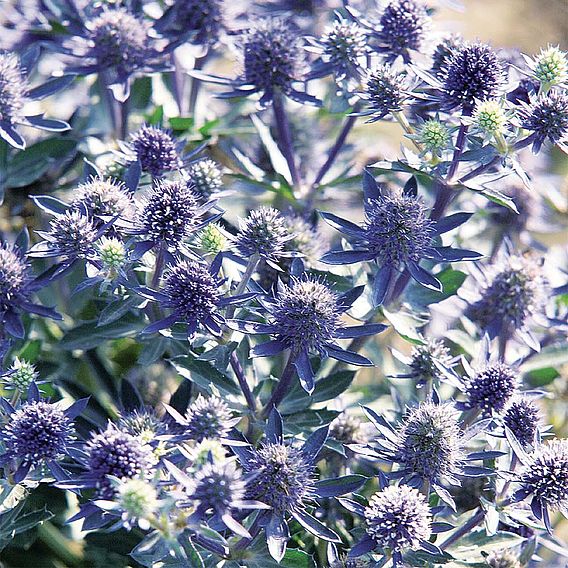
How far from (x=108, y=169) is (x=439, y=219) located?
0.75 m

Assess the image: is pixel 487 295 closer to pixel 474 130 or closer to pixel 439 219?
pixel 439 219

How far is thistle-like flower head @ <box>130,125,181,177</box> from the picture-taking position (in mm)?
1789

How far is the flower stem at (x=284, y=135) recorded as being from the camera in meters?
2.02

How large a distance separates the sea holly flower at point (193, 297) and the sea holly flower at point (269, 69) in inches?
23.0

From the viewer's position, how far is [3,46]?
2.48 meters

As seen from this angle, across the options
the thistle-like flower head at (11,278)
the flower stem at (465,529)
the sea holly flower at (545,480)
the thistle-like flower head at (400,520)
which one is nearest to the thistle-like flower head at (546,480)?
the sea holly flower at (545,480)

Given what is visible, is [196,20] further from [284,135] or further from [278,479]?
[278,479]

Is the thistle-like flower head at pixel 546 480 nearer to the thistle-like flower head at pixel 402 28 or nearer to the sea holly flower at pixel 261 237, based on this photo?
the sea holly flower at pixel 261 237

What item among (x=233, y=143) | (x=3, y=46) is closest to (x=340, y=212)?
(x=233, y=143)

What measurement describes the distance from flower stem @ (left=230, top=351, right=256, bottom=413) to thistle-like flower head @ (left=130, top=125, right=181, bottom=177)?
0.44 m

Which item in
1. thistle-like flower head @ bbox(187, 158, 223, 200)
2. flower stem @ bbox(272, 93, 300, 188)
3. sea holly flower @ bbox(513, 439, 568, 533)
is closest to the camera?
sea holly flower @ bbox(513, 439, 568, 533)

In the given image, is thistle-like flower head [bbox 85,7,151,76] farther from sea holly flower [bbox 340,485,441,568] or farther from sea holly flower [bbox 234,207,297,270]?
sea holly flower [bbox 340,485,441,568]

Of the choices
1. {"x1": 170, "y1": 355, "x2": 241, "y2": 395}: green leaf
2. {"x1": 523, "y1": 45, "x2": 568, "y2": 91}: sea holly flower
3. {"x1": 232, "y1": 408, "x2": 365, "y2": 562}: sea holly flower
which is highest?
{"x1": 523, "y1": 45, "x2": 568, "y2": 91}: sea holly flower

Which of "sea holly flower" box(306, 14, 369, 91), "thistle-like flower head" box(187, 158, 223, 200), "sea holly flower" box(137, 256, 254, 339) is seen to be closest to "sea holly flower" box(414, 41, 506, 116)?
"sea holly flower" box(306, 14, 369, 91)
